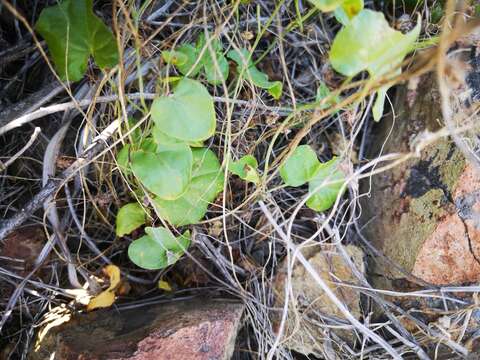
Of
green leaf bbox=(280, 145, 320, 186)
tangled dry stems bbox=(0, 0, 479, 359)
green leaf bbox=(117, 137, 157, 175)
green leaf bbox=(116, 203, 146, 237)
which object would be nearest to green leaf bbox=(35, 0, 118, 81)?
tangled dry stems bbox=(0, 0, 479, 359)

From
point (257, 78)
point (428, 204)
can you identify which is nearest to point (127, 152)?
point (257, 78)

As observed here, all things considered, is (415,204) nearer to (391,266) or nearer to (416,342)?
(391,266)

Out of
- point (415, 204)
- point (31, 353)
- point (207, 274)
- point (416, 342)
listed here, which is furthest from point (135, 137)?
point (416, 342)

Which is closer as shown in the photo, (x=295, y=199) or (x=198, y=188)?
(x=198, y=188)

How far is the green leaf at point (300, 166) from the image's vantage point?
3.16 feet

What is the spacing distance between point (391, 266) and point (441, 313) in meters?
0.14

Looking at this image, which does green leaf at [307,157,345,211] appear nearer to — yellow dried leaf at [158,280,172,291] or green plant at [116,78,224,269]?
green plant at [116,78,224,269]

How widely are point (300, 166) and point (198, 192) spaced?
224 mm

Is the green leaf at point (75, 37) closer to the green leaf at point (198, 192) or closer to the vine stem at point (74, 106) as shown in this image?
the vine stem at point (74, 106)

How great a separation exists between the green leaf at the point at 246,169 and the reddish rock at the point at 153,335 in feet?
1.04

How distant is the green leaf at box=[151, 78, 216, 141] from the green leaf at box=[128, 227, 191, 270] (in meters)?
0.24

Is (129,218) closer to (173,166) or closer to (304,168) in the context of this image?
(173,166)

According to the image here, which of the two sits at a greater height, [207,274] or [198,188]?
[198,188]

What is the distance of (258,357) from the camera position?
42.3 inches
